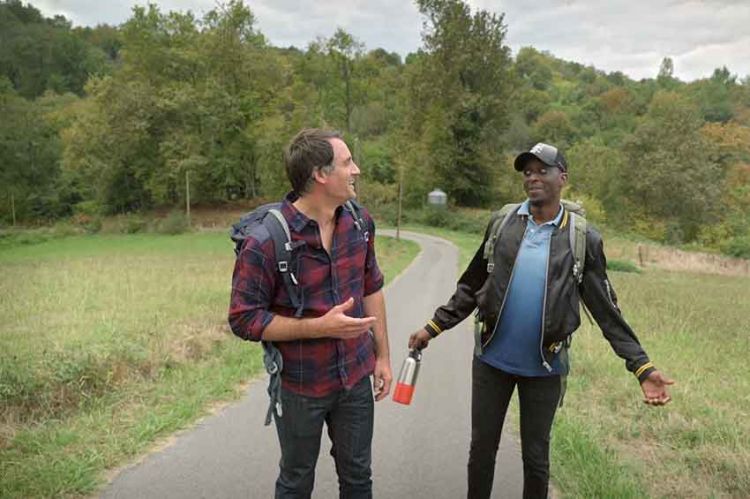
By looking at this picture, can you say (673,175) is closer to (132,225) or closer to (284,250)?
(132,225)

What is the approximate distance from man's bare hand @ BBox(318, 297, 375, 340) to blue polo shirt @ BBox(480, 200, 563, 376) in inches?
35.9

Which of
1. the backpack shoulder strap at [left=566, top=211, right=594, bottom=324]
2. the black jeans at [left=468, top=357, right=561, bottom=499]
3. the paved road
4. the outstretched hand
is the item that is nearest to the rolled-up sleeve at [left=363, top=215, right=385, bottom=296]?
the black jeans at [left=468, top=357, right=561, bottom=499]

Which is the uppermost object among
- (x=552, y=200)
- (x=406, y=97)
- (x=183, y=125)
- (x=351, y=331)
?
(x=406, y=97)

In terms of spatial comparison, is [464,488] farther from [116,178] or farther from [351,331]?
[116,178]

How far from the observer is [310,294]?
87.9 inches

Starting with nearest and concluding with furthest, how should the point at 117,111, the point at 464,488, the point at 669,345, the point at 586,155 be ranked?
the point at 464,488
the point at 669,345
the point at 117,111
the point at 586,155

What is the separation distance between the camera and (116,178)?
43688 millimetres

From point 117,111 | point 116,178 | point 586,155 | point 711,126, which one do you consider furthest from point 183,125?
point 711,126

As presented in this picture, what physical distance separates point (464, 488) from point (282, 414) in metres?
1.82

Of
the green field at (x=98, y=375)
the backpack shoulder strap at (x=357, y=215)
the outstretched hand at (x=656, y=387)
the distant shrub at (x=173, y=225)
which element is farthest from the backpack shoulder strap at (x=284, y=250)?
the distant shrub at (x=173, y=225)

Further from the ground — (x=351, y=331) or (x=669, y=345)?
(x=351, y=331)

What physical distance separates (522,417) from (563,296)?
0.73 meters

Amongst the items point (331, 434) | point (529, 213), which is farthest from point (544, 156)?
point (331, 434)

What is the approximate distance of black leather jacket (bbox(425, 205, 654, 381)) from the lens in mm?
2625
